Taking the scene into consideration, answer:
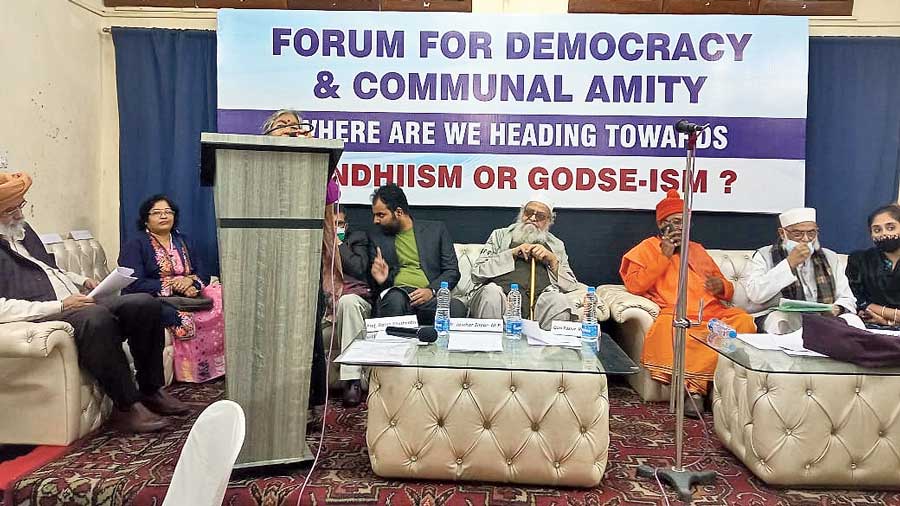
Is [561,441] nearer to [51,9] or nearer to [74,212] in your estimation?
[74,212]

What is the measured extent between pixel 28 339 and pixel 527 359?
1853 mm

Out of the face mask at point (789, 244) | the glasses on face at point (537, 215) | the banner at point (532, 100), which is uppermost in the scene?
the banner at point (532, 100)

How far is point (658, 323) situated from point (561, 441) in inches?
52.1

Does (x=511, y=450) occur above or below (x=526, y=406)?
below

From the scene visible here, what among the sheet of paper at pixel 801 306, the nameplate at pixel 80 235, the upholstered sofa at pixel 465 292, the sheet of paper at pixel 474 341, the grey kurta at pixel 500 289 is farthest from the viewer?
the nameplate at pixel 80 235

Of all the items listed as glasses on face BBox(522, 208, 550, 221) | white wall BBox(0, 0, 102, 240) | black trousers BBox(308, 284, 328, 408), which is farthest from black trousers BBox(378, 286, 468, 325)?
white wall BBox(0, 0, 102, 240)

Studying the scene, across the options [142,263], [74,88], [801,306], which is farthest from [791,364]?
[74,88]

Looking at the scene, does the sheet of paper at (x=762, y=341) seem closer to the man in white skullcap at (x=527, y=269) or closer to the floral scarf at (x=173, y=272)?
the man in white skullcap at (x=527, y=269)

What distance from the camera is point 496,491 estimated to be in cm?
208

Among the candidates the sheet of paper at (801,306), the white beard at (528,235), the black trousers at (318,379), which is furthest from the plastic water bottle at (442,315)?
the sheet of paper at (801,306)

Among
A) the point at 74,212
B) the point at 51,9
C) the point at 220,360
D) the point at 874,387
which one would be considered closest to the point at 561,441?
the point at 874,387

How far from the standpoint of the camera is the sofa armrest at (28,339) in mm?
2240

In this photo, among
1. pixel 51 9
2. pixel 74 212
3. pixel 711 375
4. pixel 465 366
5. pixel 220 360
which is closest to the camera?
→ pixel 465 366

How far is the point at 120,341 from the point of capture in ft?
8.19
